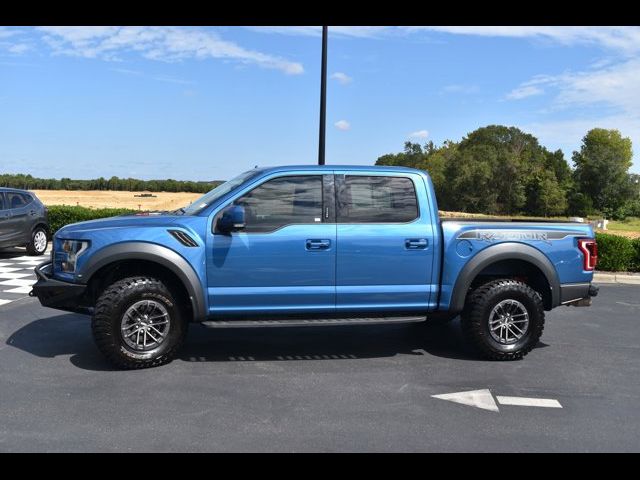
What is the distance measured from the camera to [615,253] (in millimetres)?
11219

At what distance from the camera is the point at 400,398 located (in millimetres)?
4426

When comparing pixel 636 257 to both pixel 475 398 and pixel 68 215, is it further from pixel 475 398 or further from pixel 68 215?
pixel 68 215

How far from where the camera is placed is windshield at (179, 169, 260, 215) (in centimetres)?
527

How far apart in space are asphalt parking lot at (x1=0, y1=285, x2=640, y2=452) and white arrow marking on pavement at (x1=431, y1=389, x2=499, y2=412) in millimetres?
56

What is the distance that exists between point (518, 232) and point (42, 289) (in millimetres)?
4566

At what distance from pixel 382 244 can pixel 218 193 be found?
5.67 feet

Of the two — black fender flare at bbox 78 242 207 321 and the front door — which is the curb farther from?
black fender flare at bbox 78 242 207 321

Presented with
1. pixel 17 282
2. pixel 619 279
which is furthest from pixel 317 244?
pixel 619 279

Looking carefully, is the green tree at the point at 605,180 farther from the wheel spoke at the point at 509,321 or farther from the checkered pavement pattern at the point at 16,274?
the wheel spoke at the point at 509,321

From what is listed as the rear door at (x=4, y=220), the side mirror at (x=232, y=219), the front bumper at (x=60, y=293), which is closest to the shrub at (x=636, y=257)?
the side mirror at (x=232, y=219)

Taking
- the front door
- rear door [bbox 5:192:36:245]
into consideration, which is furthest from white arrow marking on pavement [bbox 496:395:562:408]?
rear door [bbox 5:192:36:245]

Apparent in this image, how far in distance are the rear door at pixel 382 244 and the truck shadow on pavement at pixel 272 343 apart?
2.43 feet

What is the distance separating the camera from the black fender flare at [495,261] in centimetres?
529
